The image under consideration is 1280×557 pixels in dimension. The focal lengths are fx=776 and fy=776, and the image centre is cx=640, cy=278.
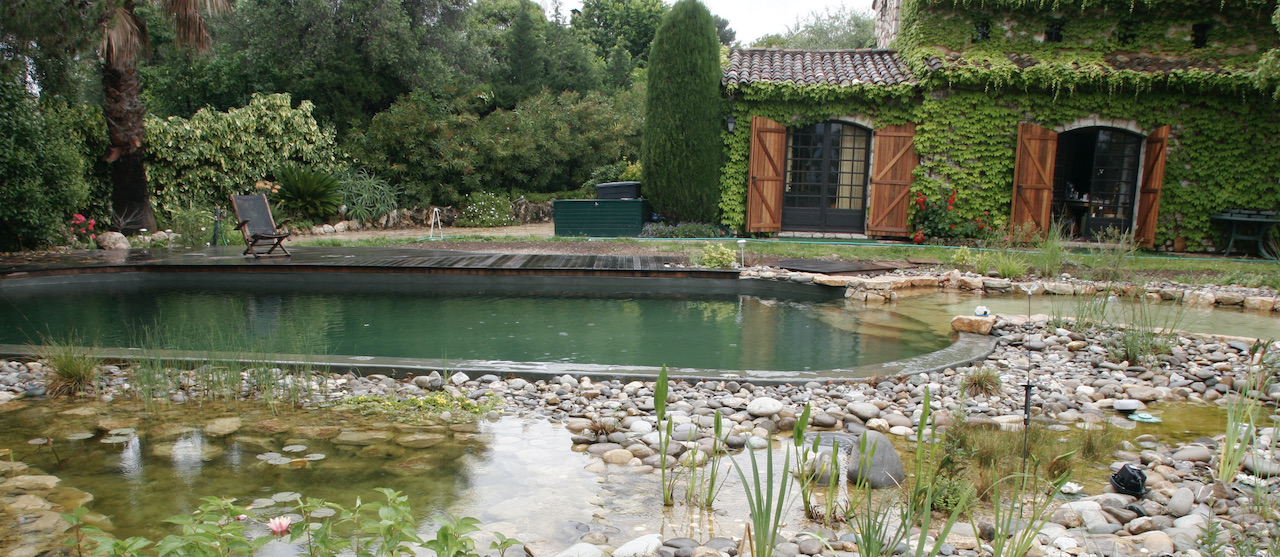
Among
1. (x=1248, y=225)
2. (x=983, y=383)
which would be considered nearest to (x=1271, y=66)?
(x=1248, y=225)

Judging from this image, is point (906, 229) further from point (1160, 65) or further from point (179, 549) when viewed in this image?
point (179, 549)

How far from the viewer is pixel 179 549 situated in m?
1.89

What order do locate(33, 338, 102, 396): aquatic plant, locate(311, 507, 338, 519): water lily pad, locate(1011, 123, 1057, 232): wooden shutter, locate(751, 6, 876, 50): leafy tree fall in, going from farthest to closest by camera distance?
locate(751, 6, 876, 50): leafy tree < locate(1011, 123, 1057, 232): wooden shutter < locate(33, 338, 102, 396): aquatic plant < locate(311, 507, 338, 519): water lily pad

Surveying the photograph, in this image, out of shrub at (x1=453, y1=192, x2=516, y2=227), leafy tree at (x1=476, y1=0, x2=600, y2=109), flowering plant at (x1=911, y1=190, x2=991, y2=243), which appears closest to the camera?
flowering plant at (x1=911, y1=190, x2=991, y2=243)

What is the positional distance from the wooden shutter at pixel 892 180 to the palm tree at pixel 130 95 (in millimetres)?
9735

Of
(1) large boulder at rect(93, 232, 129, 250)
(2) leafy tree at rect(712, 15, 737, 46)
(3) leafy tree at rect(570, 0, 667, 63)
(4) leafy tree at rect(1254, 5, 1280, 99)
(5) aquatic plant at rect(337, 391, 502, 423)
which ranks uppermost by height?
(2) leafy tree at rect(712, 15, 737, 46)

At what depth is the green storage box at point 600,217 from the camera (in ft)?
40.0

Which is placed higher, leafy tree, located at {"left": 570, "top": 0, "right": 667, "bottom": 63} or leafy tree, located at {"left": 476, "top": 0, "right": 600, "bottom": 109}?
leafy tree, located at {"left": 570, "top": 0, "right": 667, "bottom": 63}

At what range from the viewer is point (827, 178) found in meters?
12.6

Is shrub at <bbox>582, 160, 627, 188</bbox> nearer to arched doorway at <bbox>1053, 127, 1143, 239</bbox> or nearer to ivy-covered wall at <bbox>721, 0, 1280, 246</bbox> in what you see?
ivy-covered wall at <bbox>721, 0, 1280, 246</bbox>

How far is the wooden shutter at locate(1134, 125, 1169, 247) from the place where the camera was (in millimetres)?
11320

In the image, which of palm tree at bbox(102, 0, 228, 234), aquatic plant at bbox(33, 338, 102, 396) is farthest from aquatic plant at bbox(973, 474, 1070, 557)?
palm tree at bbox(102, 0, 228, 234)

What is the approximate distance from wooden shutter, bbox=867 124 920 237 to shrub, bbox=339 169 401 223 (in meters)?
8.51

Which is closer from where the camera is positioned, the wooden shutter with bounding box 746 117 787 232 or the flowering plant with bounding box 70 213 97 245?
the flowering plant with bounding box 70 213 97 245
